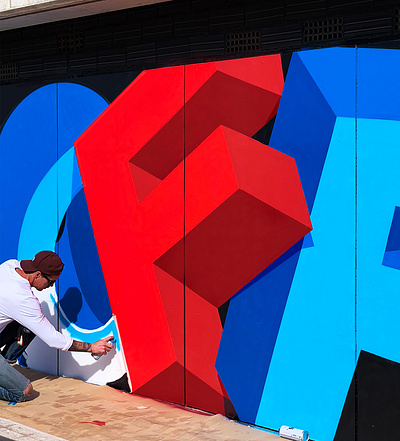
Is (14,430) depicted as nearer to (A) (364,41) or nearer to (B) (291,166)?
(B) (291,166)

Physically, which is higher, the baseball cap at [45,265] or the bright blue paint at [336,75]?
the bright blue paint at [336,75]

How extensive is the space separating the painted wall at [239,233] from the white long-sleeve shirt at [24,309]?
1.55 feet

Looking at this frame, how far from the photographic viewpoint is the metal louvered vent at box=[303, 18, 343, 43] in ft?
13.9

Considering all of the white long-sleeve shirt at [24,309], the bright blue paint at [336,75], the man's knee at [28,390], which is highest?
the bright blue paint at [336,75]

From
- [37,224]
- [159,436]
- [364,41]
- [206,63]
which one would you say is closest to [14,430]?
[159,436]

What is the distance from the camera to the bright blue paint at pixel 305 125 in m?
4.25

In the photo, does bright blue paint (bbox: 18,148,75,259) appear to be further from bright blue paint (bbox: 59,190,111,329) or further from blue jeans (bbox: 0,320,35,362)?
blue jeans (bbox: 0,320,35,362)

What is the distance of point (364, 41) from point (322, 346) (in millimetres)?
1925

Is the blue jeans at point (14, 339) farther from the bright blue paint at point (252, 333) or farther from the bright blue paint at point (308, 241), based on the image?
the bright blue paint at point (308, 241)

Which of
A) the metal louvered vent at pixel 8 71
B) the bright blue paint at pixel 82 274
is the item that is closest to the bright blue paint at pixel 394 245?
the bright blue paint at pixel 82 274

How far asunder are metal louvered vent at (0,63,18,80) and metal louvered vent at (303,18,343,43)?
3.19 m

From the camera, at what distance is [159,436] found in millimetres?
4438

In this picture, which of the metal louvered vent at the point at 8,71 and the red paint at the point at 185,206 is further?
the metal louvered vent at the point at 8,71

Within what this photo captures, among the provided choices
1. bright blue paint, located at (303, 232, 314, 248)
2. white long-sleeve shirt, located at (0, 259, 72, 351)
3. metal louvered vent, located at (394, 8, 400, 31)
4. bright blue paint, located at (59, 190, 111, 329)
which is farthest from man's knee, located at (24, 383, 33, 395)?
metal louvered vent, located at (394, 8, 400, 31)
